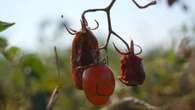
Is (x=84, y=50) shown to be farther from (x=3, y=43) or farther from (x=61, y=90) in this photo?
(x=61, y=90)

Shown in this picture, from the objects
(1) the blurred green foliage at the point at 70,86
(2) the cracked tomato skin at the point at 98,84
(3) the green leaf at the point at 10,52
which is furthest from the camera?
(1) the blurred green foliage at the point at 70,86

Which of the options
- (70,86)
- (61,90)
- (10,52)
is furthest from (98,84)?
(70,86)

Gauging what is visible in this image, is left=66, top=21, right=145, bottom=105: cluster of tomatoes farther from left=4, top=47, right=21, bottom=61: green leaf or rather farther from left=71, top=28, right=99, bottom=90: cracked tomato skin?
left=4, top=47, right=21, bottom=61: green leaf

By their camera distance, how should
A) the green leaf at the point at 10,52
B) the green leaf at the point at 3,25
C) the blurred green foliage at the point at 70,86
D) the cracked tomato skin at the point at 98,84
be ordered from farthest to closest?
1. the blurred green foliage at the point at 70,86
2. the green leaf at the point at 10,52
3. the green leaf at the point at 3,25
4. the cracked tomato skin at the point at 98,84

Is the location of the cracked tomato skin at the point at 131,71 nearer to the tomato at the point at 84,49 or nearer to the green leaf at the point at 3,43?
the tomato at the point at 84,49

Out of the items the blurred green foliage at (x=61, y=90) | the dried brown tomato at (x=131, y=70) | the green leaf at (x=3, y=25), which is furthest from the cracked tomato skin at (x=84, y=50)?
the blurred green foliage at (x=61, y=90)

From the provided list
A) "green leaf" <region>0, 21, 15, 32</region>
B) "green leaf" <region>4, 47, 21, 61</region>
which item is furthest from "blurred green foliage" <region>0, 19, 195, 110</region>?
"green leaf" <region>0, 21, 15, 32</region>

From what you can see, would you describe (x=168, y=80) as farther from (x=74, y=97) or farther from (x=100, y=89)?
(x=100, y=89)

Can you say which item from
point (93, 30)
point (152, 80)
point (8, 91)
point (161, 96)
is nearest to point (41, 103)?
point (8, 91)
